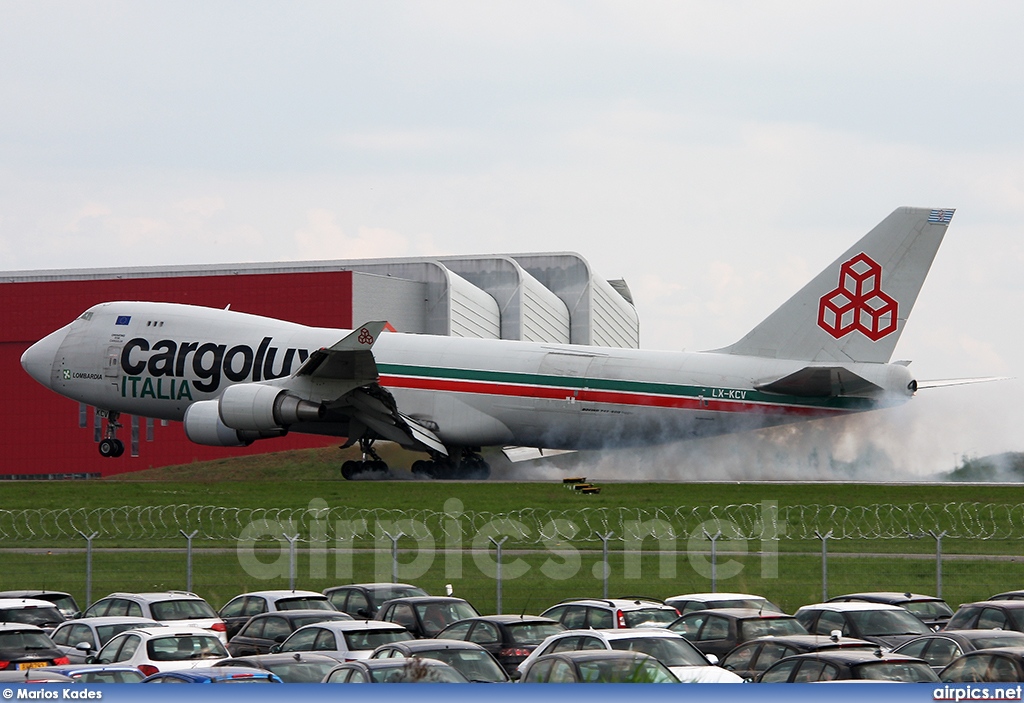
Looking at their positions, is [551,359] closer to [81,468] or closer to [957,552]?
[957,552]

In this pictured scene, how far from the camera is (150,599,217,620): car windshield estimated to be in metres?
23.3

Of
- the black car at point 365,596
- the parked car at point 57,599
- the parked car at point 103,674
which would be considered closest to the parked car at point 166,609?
the parked car at point 57,599

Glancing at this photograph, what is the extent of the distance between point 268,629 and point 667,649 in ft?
22.9

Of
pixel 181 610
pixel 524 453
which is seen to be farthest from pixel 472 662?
pixel 524 453

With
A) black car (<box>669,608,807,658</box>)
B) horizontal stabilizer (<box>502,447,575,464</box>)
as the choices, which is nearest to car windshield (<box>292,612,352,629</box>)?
black car (<box>669,608,807,658</box>)

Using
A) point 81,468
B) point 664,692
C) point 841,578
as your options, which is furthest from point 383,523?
point 81,468

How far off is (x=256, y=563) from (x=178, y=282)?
57.2 metres

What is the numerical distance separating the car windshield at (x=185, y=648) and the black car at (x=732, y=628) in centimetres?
699

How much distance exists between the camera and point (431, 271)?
9262cm

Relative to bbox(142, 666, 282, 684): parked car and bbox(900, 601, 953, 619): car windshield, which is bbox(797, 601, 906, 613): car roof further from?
bbox(142, 666, 282, 684): parked car

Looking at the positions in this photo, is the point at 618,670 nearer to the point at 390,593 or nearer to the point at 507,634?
the point at 507,634

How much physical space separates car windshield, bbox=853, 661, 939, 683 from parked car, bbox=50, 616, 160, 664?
10776 millimetres

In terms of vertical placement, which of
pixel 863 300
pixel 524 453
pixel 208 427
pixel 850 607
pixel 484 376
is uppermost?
pixel 863 300

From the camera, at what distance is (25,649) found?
19.9 metres
